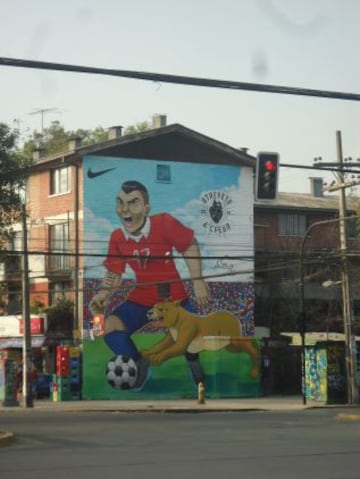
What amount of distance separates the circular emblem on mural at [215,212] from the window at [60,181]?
7.27 m

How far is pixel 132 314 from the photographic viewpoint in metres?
48.7

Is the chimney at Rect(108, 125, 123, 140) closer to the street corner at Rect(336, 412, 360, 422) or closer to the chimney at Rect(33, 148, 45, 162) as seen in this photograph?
the chimney at Rect(33, 148, 45, 162)

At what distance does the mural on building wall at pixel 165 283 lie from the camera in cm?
4772

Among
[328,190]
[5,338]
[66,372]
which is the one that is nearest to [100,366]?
[66,372]

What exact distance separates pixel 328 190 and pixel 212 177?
41.5 feet

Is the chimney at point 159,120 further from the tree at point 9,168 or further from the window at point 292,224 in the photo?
the tree at point 9,168

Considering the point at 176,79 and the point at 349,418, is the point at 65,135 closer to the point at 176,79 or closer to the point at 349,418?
the point at 349,418

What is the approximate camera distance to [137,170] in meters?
49.9

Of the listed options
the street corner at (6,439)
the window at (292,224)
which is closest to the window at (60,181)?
the window at (292,224)

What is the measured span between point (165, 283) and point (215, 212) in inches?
215

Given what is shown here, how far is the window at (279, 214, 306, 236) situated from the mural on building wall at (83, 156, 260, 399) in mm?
8200

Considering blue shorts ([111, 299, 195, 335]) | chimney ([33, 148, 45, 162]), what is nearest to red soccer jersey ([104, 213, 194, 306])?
blue shorts ([111, 299, 195, 335])

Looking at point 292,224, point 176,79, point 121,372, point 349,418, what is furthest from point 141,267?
point 176,79

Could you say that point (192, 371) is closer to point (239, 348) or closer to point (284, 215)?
point (239, 348)
